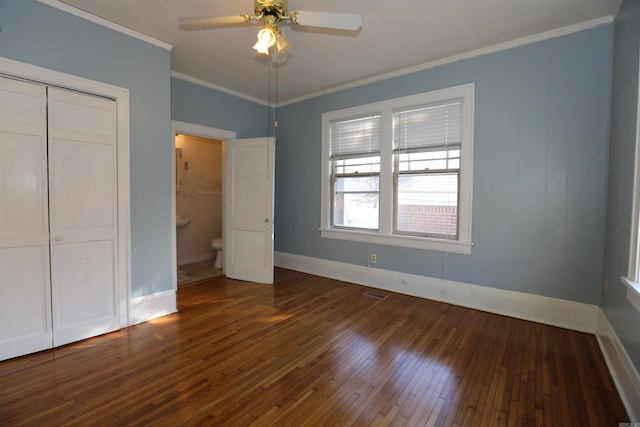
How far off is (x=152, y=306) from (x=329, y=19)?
3055 mm

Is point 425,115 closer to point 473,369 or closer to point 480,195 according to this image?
point 480,195

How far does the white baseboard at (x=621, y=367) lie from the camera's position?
170cm

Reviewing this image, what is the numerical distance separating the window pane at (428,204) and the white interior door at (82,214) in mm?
3173

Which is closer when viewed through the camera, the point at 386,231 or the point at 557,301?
the point at 557,301

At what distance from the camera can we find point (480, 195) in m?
3.25

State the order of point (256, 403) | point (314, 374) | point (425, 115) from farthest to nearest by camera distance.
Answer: point (425, 115), point (314, 374), point (256, 403)

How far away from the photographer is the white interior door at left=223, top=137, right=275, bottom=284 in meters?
4.16

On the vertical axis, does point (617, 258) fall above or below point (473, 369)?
above

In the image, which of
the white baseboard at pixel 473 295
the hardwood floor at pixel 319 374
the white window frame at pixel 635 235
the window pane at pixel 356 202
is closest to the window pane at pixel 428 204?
the window pane at pixel 356 202

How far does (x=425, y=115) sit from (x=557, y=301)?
2389 mm

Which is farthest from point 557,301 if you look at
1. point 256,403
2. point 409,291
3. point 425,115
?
point 256,403

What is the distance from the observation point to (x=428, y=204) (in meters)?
3.63

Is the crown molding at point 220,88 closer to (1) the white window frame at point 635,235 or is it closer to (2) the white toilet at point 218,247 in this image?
(2) the white toilet at point 218,247

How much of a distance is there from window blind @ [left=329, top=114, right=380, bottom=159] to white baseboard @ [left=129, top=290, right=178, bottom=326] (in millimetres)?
2853
